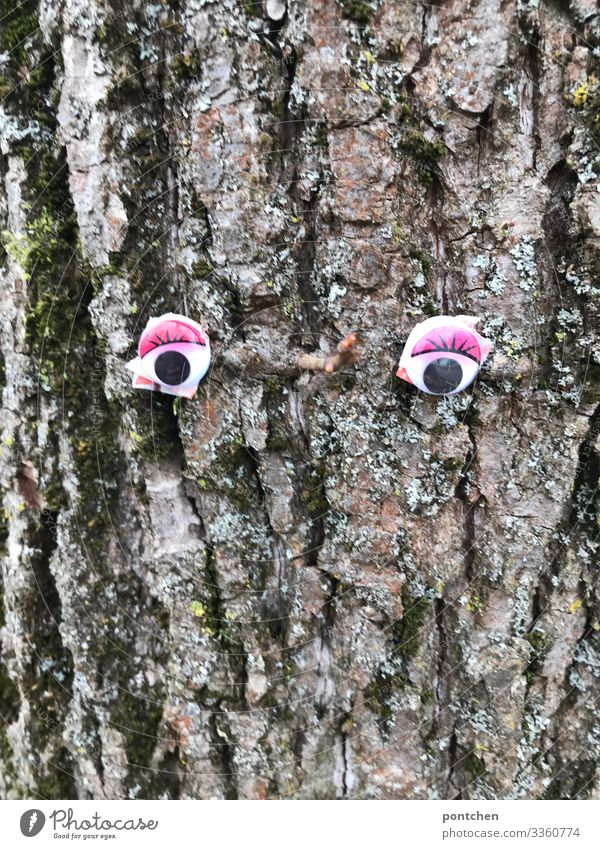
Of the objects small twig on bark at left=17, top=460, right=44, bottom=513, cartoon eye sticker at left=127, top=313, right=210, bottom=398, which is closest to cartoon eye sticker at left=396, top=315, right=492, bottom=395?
cartoon eye sticker at left=127, top=313, right=210, bottom=398

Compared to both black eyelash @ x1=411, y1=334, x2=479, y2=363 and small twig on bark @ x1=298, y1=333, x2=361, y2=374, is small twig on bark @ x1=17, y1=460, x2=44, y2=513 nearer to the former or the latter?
small twig on bark @ x1=298, y1=333, x2=361, y2=374

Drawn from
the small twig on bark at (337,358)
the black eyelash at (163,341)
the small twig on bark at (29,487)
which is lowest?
the small twig on bark at (29,487)

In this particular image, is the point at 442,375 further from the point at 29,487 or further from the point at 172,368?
the point at 29,487

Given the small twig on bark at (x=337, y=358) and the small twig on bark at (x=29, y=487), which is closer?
the small twig on bark at (x=337, y=358)

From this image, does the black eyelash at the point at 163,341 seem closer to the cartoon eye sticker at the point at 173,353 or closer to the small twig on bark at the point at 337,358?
the cartoon eye sticker at the point at 173,353

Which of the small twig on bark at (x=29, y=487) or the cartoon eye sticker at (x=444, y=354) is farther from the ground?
the cartoon eye sticker at (x=444, y=354)

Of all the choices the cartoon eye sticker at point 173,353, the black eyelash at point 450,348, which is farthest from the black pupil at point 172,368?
the black eyelash at point 450,348
